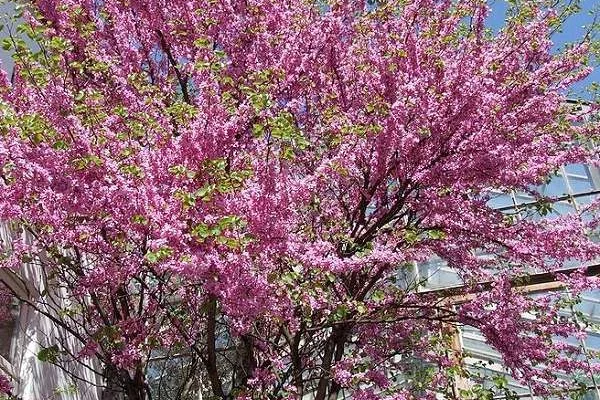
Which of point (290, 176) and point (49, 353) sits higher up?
point (290, 176)

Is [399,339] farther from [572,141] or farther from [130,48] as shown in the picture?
[130,48]

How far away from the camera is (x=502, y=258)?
670cm

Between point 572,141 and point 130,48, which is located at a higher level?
point 130,48

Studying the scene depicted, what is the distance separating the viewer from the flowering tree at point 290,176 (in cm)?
453

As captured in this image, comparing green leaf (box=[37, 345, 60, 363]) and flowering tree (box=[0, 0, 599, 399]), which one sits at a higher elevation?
flowering tree (box=[0, 0, 599, 399])

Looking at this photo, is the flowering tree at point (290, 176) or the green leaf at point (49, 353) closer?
the flowering tree at point (290, 176)

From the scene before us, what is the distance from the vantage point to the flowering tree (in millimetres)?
4527

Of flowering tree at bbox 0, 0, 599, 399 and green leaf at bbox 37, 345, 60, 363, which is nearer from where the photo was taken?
flowering tree at bbox 0, 0, 599, 399

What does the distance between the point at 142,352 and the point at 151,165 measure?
1.45 metres

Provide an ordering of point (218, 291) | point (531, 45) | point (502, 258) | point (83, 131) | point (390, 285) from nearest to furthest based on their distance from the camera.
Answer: point (218, 291) → point (83, 131) → point (531, 45) → point (502, 258) → point (390, 285)

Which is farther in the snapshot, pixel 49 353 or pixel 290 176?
pixel 290 176

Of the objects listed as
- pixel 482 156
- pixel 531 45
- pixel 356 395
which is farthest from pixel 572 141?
pixel 356 395

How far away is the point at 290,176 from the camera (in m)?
5.52

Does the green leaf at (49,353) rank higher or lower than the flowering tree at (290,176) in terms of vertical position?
lower
